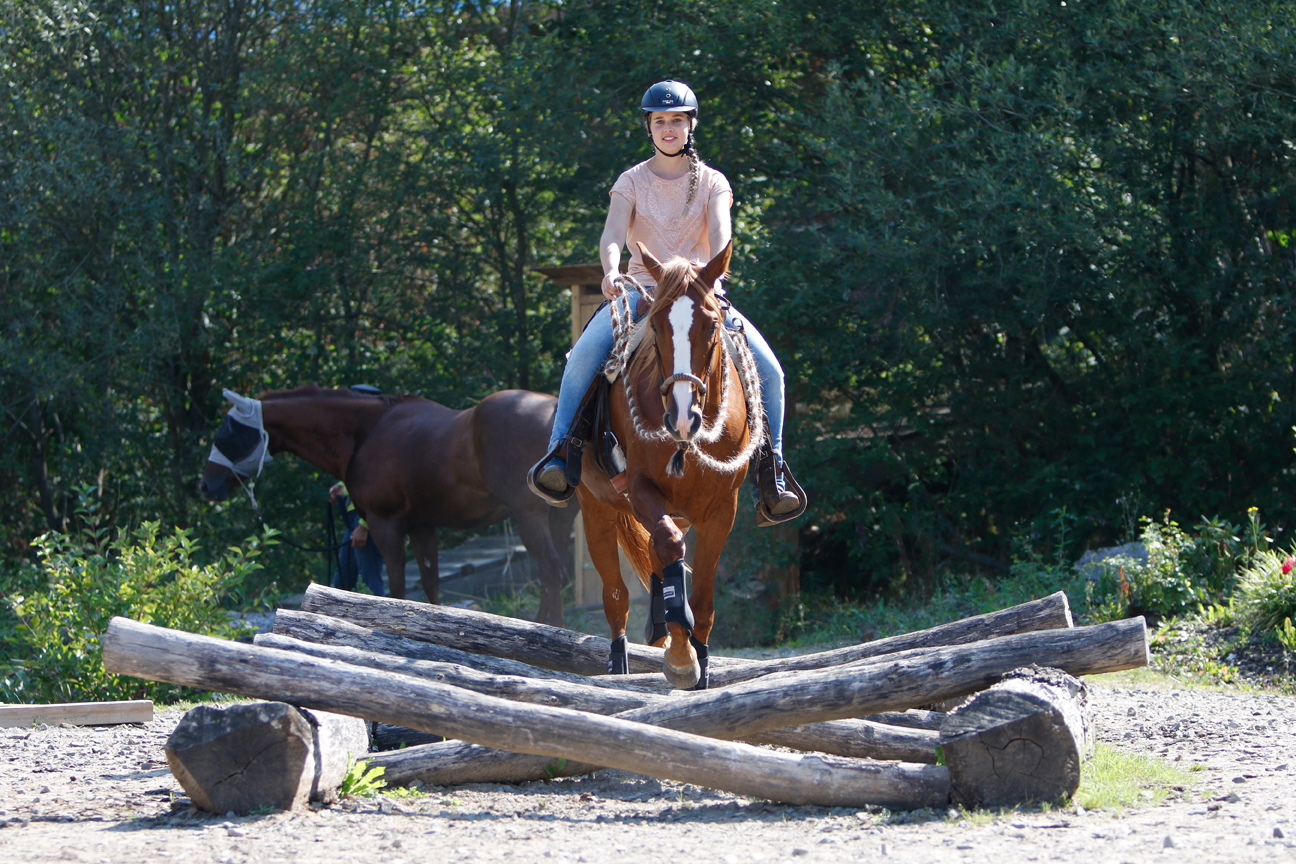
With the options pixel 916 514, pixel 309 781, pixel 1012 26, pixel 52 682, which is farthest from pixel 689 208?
pixel 916 514

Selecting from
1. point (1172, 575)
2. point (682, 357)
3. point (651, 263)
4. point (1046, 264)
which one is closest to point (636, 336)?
point (651, 263)

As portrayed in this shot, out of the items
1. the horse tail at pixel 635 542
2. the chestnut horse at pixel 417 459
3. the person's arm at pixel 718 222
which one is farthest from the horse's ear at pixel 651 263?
the chestnut horse at pixel 417 459

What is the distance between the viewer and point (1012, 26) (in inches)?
409

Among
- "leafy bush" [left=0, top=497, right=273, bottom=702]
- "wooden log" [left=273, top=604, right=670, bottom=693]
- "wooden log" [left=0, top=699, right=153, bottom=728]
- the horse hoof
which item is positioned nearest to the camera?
the horse hoof

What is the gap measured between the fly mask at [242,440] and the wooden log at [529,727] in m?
6.25

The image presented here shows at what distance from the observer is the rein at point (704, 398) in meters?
5.21

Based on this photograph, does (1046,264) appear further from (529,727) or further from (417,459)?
(529,727)

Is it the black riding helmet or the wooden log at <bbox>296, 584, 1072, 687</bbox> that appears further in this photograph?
the black riding helmet

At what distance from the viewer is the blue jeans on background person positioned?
1091cm

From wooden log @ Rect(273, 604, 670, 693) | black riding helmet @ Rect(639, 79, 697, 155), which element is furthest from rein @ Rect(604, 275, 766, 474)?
wooden log @ Rect(273, 604, 670, 693)

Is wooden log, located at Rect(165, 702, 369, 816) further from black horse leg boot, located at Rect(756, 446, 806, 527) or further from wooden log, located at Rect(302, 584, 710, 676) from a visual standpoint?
black horse leg boot, located at Rect(756, 446, 806, 527)

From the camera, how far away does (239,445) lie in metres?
10.5

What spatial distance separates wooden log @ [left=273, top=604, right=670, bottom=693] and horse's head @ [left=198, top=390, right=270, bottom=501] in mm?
5150

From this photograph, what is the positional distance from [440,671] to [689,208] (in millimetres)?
2722
